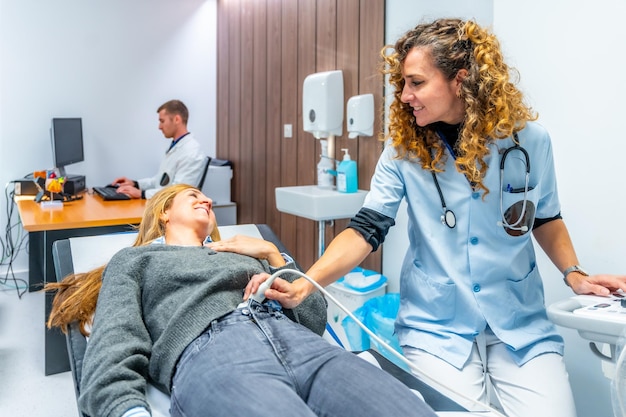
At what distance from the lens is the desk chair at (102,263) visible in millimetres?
1307

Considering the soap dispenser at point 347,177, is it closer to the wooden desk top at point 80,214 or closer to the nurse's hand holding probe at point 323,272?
the wooden desk top at point 80,214

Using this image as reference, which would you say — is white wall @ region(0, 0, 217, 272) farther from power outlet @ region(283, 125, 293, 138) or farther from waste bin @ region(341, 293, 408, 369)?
waste bin @ region(341, 293, 408, 369)

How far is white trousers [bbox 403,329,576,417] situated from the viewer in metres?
1.34

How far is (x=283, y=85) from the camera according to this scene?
3.73 m

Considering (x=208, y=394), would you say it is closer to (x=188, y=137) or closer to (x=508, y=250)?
(x=508, y=250)

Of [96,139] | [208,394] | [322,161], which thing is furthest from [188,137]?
[208,394]

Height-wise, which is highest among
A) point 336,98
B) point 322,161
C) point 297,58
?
point 297,58

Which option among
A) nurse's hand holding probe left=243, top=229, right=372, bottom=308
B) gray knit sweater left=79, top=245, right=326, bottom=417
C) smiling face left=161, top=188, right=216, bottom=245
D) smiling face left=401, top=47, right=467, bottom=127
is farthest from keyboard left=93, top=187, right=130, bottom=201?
smiling face left=401, top=47, right=467, bottom=127

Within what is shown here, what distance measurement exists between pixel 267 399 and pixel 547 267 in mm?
1222

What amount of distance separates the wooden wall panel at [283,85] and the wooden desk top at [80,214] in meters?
0.95

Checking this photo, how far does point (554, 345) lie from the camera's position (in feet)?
4.78

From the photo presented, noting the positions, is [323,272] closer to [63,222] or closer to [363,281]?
[363,281]

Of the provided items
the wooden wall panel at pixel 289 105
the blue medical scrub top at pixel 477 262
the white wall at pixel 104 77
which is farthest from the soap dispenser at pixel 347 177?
the white wall at pixel 104 77

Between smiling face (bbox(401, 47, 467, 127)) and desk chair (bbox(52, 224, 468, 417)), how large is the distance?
2.19 feet
